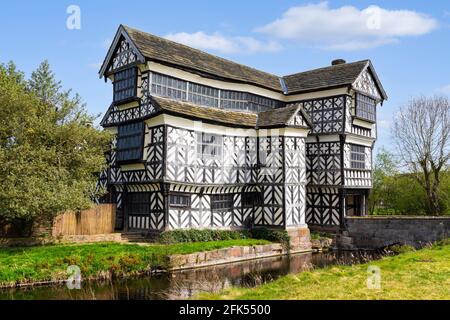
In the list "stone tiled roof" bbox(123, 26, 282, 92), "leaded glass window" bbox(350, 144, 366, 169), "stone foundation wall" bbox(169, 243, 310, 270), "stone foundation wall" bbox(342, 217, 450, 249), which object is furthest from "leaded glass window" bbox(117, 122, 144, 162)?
"leaded glass window" bbox(350, 144, 366, 169)

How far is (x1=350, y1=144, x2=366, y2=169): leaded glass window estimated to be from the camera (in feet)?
94.4

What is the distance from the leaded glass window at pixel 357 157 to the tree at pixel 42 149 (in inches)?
629

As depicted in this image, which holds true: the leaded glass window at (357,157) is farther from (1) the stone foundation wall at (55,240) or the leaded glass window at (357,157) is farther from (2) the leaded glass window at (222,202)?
(1) the stone foundation wall at (55,240)

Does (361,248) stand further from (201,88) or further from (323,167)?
(201,88)

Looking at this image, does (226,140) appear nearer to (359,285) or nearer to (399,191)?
(359,285)

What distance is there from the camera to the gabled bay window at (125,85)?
23.3m

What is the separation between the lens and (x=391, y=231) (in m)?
26.1

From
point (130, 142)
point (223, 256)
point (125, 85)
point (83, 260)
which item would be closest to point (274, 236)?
point (223, 256)

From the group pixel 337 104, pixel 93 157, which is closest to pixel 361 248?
pixel 337 104

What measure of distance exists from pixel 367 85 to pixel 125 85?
16121mm

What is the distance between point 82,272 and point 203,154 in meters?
9.75

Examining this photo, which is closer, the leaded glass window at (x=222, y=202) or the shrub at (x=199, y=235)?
the shrub at (x=199, y=235)

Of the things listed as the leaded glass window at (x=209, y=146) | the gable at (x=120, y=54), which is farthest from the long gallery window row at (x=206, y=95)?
the leaded glass window at (x=209, y=146)

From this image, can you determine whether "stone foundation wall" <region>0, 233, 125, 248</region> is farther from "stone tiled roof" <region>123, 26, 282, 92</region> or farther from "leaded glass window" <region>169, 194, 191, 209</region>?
"stone tiled roof" <region>123, 26, 282, 92</region>
